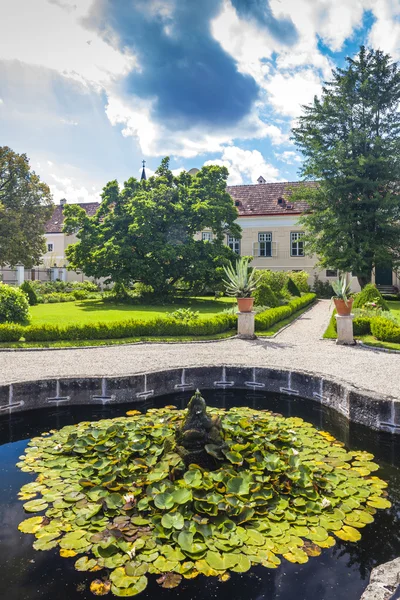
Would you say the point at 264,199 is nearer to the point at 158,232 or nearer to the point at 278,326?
the point at 158,232

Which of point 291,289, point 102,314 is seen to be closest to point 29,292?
point 102,314

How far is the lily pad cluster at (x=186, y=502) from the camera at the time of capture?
10.4 ft

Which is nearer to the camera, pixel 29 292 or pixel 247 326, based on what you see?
pixel 247 326

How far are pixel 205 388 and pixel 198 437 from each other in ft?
11.9

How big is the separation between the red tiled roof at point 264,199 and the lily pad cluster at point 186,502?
29.3 meters

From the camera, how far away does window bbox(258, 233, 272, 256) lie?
33281mm

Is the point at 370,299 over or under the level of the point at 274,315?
over

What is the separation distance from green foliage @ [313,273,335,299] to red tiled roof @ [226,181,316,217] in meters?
5.76

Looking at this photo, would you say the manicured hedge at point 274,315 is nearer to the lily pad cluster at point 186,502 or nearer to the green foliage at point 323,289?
the lily pad cluster at point 186,502

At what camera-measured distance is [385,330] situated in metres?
11.3

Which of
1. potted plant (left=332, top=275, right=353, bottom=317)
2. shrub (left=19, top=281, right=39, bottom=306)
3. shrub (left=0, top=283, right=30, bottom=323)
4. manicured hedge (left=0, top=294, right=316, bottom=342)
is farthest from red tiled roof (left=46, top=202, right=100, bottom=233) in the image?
potted plant (left=332, top=275, right=353, bottom=317)

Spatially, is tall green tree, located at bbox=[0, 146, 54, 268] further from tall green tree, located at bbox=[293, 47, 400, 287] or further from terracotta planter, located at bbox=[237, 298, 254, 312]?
terracotta planter, located at bbox=[237, 298, 254, 312]

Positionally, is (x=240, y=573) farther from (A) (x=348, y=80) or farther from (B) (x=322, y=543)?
(A) (x=348, y=80)

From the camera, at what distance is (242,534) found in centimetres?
344
